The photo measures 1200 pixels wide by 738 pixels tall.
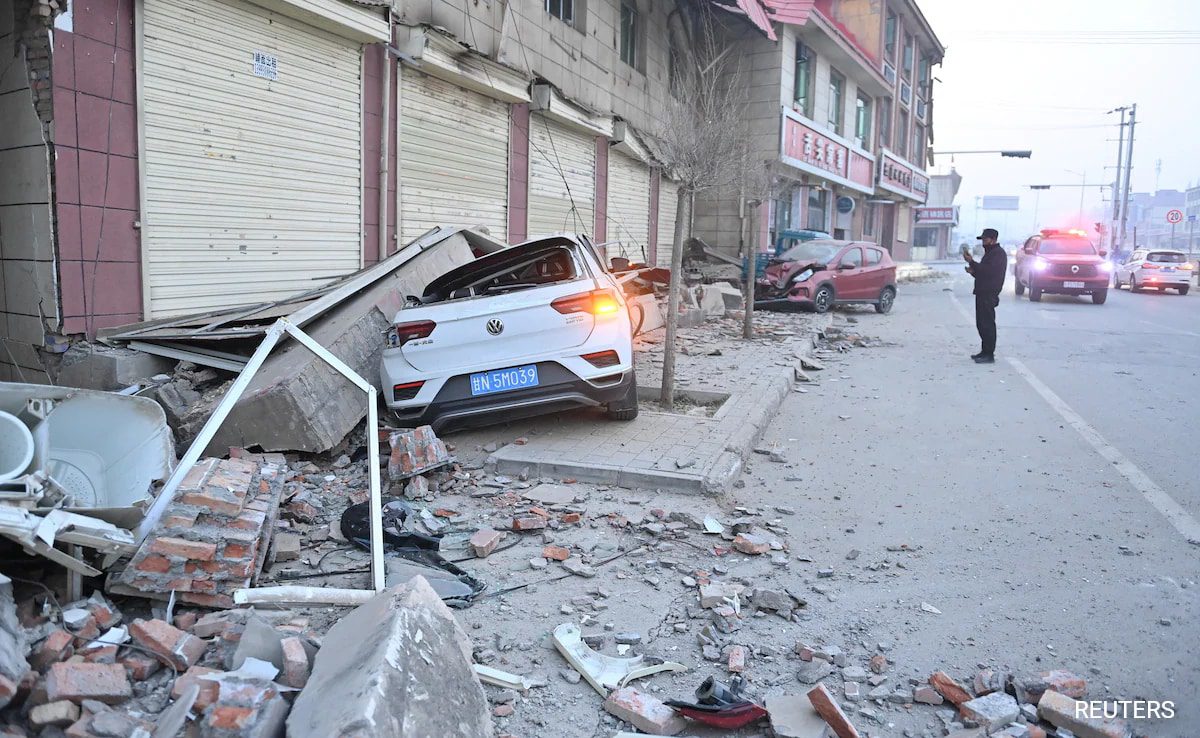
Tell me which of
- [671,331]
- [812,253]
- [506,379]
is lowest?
[506,379]

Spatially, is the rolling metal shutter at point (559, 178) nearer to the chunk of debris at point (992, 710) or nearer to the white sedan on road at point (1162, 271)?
the chunk of debris at point (992, 710)

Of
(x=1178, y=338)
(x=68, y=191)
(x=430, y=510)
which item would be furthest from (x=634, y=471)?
(x=1178, y=338)

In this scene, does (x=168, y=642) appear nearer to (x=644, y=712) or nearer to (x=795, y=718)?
(x=644, y=712)

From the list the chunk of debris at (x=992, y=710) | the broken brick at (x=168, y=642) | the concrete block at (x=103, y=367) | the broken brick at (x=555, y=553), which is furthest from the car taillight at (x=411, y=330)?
the chunk of debris at (x=992, y=710)

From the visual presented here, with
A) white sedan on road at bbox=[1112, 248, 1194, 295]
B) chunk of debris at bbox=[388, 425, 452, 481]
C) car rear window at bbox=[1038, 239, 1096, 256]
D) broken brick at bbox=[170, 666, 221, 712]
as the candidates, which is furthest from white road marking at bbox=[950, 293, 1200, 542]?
white sedan on road at bbox=[1112, 248, 1194, 295]

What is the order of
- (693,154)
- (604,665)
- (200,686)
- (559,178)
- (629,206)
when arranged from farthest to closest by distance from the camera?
(629,206) < (559,178) < (693,154) < (604,665) < (200,686)

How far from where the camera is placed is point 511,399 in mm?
6242

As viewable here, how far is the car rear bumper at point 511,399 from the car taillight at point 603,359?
61 mm

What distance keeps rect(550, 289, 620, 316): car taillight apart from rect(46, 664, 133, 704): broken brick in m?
3.98

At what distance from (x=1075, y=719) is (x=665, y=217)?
63.9 ft

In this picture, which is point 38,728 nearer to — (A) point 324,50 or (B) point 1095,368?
(A) point 324,50

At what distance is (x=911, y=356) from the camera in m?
12.7

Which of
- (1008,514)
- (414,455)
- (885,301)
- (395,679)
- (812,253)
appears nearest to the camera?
(395,679)

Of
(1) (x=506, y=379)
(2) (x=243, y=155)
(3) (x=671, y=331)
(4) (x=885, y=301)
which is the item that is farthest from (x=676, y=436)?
(4) (x=885, y=301)
